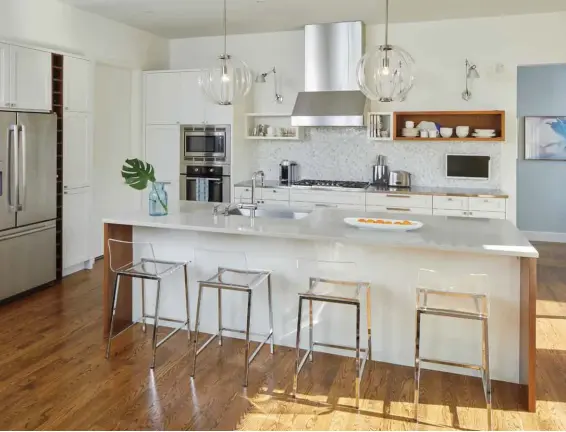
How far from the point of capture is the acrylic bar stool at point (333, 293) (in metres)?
3.07

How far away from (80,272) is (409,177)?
4068 mm

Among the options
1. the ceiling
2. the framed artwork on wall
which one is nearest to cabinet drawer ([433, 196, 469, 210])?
the ceiling

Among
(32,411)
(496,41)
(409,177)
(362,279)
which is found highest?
(496,41)

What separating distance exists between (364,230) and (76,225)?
355 centimetres

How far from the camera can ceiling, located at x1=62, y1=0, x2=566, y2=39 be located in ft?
17.9

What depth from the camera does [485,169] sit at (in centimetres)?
632

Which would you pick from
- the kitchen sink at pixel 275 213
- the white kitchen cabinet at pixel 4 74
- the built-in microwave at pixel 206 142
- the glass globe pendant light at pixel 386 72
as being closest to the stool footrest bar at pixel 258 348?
the kitchen sink at pixel 275 213

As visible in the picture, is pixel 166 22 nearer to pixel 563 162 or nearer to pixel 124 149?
pixel 124 149

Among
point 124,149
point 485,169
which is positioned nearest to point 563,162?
point 485,169

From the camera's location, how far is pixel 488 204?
5.82 metres

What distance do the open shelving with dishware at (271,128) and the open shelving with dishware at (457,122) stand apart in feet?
4.24

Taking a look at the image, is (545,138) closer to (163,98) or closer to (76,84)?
(163,98)

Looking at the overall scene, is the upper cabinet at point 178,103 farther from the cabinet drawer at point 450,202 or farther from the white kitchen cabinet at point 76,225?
the cabinet drawer at point 450,202

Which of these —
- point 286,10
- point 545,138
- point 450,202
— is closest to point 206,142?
point 286,10
